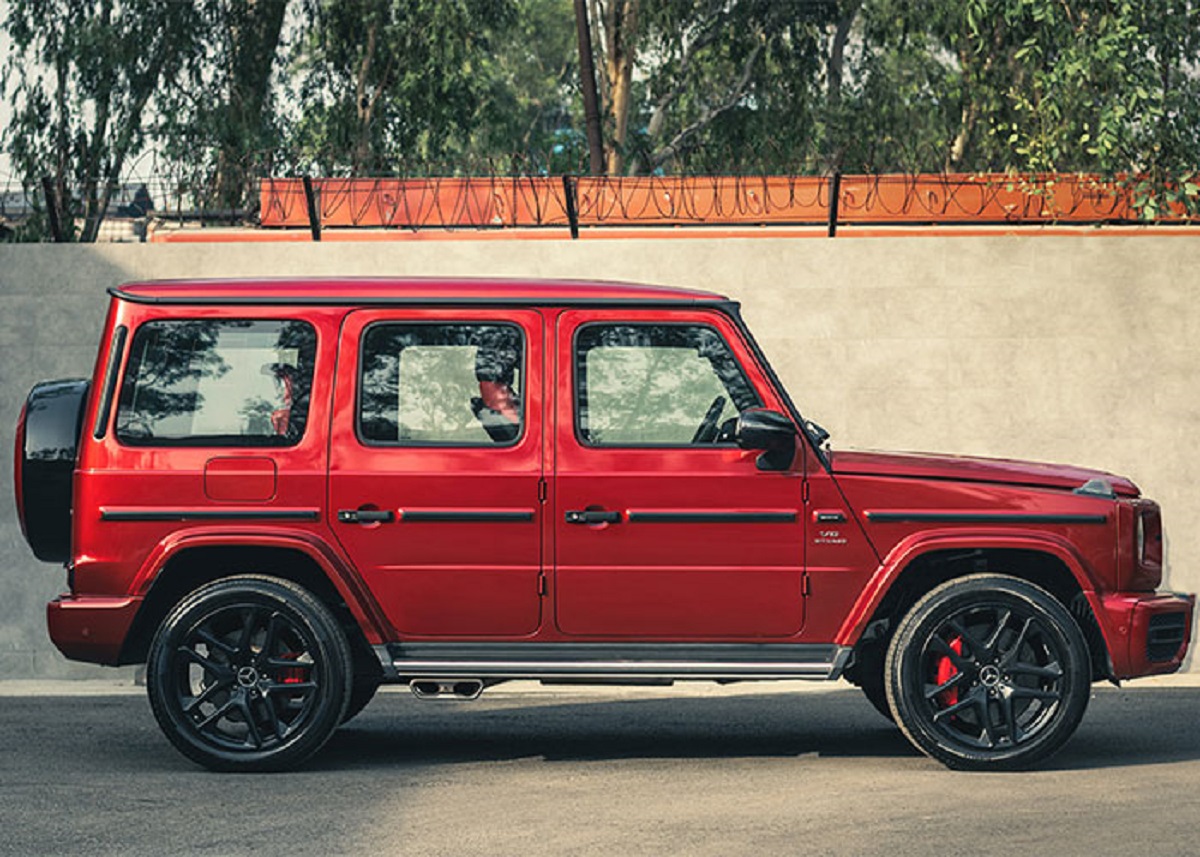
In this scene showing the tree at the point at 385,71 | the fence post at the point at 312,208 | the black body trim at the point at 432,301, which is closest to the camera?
the black body trim at the point at 432,301

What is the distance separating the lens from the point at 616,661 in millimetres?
8516

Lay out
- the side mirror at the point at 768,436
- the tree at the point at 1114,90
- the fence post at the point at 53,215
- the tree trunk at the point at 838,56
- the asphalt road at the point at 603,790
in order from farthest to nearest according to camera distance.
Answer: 1. the tree trunk at the point at 838,56
2. the tree at the point at 1114,90
3. the fence post at the point at 53,215
4. the side mirror at the point at 768,436
5. the asphalt road at the point at 603,790

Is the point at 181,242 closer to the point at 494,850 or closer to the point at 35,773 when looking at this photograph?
the point at 35,773

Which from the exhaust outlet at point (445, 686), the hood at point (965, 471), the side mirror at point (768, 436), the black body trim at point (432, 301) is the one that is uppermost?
the black body trim at point (432, 301)

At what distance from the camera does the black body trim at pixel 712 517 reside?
8.50 meters

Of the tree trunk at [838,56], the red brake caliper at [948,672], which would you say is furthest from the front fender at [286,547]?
the tree trunk at [838,56]

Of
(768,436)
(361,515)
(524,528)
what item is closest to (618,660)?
(524,528)

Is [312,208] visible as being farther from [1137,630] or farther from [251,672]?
[1137,630]

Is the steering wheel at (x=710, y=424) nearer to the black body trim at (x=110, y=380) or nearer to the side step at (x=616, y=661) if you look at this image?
the side step at (x=616, y=661)

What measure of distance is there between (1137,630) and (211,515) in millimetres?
3783

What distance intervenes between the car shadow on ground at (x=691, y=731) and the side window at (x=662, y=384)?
1449 millimetres

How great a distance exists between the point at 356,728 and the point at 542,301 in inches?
107

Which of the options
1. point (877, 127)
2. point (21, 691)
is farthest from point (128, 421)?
point (877, 127)

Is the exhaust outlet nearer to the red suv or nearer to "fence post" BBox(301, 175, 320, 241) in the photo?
the red suv
